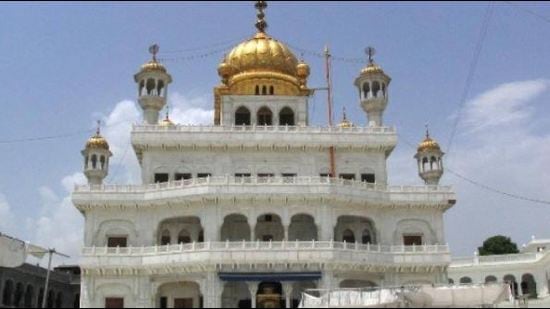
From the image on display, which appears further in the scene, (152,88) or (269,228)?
(152,88)

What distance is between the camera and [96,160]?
41.7 m

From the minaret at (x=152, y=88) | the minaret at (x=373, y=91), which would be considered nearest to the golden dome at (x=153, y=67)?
the minaret at (x=152, y=88)

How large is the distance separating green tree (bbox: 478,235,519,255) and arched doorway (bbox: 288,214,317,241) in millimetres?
33261

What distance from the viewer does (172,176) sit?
4022cm

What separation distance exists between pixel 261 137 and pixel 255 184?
396 cm

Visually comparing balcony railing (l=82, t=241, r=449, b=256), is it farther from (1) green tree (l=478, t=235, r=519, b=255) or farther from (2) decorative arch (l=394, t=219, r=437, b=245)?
(1) green tree (l=478, t=235, r=519, b=255)

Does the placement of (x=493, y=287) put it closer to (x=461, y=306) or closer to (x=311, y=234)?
(x=461, y=306)

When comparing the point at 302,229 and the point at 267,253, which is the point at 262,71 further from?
the point at 267,253

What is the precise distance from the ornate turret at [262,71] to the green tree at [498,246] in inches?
1249

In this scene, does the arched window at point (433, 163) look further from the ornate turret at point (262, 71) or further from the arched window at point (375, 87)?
the ornate turret at point (262, 71)

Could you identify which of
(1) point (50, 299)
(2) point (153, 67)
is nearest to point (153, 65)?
(2) point (153, 67)

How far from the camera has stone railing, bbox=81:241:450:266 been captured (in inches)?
1404

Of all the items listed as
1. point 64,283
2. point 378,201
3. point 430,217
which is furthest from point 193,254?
point 64,283

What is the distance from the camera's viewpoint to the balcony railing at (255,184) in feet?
123
